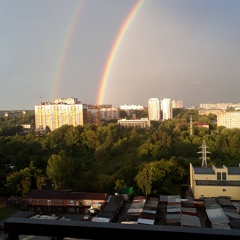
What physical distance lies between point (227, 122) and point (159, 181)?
46.7ft

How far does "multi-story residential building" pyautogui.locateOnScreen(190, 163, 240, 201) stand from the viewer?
473 cm

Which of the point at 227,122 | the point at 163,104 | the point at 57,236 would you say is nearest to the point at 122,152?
the point at 57,236

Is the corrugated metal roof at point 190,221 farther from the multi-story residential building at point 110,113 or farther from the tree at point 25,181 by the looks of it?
the multi-story residential building at point 110,113

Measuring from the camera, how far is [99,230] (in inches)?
14.9

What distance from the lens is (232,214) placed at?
3.81 meters

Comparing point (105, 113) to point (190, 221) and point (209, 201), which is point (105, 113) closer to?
point (209, 201)

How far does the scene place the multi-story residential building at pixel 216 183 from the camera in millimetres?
4734

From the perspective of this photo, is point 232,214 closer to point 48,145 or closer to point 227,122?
point 48,145

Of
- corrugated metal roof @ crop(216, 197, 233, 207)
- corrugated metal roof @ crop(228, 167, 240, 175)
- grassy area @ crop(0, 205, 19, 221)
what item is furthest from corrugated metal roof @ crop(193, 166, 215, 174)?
grassy area @ crop(0, 205, 19, 221)

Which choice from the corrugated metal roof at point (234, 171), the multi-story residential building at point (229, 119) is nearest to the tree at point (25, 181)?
the corrugated metal roof at point (234, 171)

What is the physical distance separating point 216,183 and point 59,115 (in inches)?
512

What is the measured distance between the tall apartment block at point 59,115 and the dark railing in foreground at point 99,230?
15.8m

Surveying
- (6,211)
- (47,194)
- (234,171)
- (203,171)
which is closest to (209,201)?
(203,171)

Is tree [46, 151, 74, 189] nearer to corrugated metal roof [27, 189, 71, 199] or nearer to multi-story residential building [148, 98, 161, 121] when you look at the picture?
corrugated metal roof [27, 189, 71, 199]
